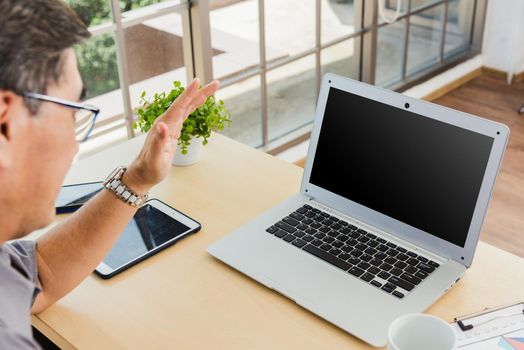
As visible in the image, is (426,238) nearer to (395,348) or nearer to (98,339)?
(395,348)

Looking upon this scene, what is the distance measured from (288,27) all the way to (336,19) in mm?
314

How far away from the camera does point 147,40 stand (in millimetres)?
2537

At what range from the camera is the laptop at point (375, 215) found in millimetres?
1313

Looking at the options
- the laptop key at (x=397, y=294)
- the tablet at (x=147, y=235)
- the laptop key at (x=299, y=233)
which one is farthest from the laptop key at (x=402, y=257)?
the tablet at (x=147, y=235)

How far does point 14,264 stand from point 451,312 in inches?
32.0

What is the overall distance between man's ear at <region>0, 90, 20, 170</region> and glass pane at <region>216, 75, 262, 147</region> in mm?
1983

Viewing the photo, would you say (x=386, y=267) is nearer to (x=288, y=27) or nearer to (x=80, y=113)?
(x=80, y=113)

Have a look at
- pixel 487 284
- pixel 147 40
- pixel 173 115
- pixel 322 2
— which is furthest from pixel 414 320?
pixel 322 2

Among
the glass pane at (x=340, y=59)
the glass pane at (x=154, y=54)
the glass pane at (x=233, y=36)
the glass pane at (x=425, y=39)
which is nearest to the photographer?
the glass pane at (x=154, y=54)

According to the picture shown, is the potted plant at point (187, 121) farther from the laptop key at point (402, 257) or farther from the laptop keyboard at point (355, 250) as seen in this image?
the laptop key at point (402, 257)

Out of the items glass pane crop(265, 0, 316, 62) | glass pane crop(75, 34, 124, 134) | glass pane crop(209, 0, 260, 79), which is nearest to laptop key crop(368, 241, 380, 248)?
glass pane crop(75, 34, 124, 134)

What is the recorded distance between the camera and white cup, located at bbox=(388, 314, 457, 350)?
3.63 feet

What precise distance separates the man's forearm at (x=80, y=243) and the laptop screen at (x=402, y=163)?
47 centimetres

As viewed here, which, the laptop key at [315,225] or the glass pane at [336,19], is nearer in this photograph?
the laptop key at [315,225]
